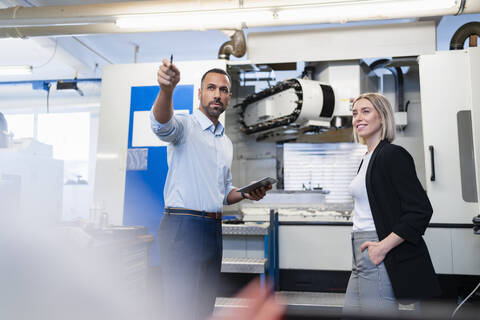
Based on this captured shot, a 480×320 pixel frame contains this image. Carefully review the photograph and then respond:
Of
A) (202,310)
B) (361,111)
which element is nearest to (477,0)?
(361,111)

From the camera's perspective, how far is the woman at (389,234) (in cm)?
135

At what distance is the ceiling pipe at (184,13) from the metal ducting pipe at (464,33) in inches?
24.5

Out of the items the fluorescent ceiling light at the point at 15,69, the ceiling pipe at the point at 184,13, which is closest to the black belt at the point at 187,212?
the ceiling pipe at the point at 184,13

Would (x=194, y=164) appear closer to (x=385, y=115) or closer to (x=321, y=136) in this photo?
(x=385, y=115)

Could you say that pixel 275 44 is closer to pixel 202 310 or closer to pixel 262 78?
pixel 262 78

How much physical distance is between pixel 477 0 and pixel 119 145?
3.49 meters

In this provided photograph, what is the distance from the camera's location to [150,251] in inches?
141

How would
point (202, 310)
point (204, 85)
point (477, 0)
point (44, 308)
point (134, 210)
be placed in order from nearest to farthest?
point (44, 308) → point (202, 310) → point (204, 85) → point (477, 0) → point (134, 210)

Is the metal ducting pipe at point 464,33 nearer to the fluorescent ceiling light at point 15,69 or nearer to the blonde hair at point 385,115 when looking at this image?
the blonde hair at point 385,115

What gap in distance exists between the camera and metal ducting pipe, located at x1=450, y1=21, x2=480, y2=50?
11.8 feet

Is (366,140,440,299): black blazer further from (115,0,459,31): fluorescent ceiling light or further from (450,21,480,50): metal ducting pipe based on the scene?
(450,21,480,50): metal ducting pipe

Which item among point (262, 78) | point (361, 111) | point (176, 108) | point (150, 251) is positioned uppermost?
point (262, 78)

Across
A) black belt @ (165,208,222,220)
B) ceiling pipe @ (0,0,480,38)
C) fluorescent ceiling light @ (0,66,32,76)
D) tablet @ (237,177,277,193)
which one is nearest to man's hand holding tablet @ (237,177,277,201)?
tablet @ (237,177,277,193)

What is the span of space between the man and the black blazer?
61 centimetres
